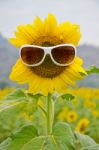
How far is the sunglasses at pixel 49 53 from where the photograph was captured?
1.72 m

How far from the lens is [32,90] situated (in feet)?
5.83

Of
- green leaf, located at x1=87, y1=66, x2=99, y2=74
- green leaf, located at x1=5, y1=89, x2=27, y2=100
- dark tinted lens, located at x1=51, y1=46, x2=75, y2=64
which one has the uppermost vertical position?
dark tinted lens, located at x1=51, y1=46, x2=75, y2=64

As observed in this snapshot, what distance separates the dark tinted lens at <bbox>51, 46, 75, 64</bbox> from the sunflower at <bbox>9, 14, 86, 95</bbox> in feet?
0.07

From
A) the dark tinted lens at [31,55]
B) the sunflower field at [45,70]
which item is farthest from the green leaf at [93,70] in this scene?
the dark tinted lens at [31,55]

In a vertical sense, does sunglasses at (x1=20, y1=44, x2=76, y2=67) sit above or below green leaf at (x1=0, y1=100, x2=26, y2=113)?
above

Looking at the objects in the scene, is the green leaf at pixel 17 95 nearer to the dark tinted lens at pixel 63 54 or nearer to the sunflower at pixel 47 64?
the sunflower at pixel 47 64

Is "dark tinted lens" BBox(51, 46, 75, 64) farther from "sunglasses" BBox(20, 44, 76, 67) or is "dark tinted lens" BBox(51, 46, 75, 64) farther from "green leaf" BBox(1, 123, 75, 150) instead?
"green leaf" BBox(1, 123, 75, 150)

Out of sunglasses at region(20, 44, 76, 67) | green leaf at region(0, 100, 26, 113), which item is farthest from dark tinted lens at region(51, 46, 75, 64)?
green leaf at region(0, 100, 26, 113)

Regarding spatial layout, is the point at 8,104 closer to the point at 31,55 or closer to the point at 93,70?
the point at 31,55

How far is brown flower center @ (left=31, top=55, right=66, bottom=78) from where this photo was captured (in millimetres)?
1737

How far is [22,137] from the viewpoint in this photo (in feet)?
5.72

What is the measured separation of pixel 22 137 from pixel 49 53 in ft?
0.86

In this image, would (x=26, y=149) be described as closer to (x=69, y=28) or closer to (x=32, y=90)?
(x=32, y=90)

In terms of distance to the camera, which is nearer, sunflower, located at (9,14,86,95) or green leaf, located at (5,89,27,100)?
sunflower, located at (9,14,86,95)
